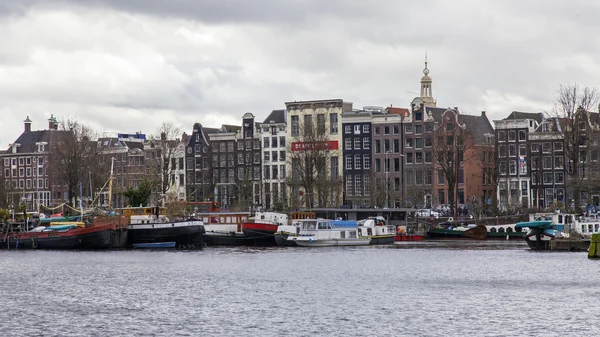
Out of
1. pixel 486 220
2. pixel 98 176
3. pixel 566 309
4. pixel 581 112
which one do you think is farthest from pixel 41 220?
pixel 566 309

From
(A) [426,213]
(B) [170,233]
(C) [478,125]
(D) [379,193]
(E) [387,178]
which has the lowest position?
(B) [170,233]

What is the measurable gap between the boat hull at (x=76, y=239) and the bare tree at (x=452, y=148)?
41.9 meters

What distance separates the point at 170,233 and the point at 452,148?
139ft

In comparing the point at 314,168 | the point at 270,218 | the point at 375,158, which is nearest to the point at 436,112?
the point at 375,158

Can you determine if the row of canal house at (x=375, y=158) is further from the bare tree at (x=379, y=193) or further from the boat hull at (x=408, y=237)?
the boat hull at (x=408, y=237)

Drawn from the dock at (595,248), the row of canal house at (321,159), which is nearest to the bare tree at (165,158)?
the row of canal house at (321,159)

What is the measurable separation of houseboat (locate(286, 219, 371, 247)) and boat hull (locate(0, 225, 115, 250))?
56.0 ft

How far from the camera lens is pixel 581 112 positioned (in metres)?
119

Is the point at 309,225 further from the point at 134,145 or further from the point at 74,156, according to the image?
the point at 134,145

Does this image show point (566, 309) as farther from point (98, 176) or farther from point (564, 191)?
point (98, 176)

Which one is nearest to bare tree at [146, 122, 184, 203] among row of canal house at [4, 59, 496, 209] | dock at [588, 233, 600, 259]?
row of canal house at [4, 59, 496, 209]

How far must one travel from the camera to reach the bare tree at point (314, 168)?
141m

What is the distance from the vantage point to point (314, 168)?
148250 mm

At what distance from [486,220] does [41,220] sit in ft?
157
